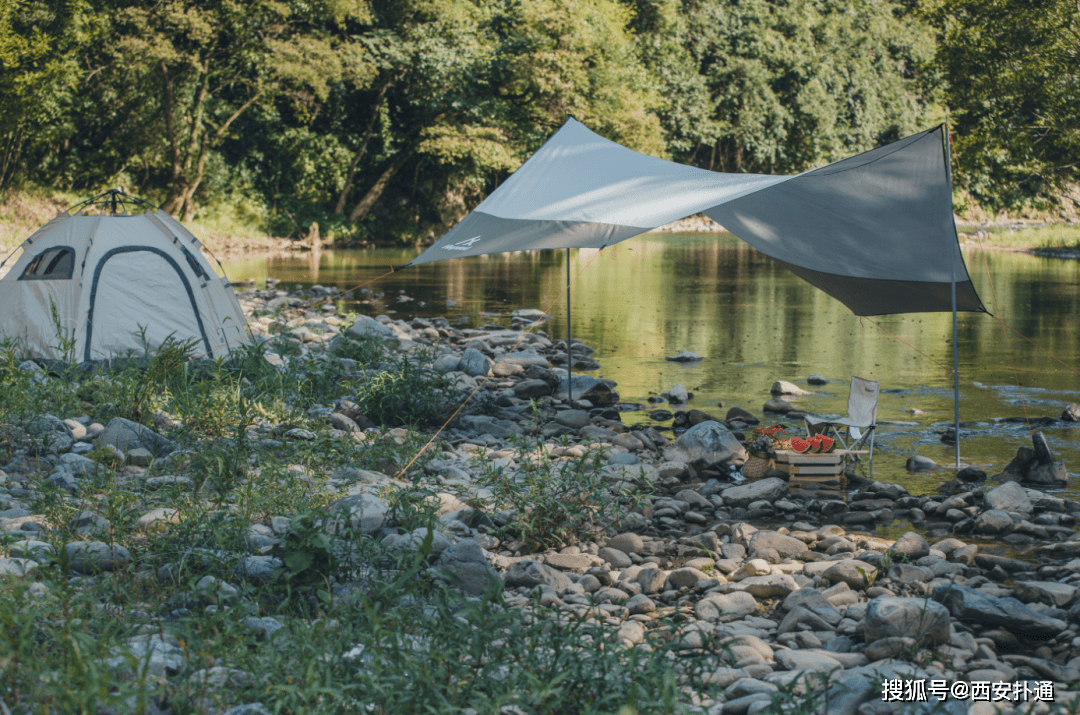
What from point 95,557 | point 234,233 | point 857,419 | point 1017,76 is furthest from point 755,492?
point 234,233

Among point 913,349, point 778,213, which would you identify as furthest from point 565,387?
point 913,349

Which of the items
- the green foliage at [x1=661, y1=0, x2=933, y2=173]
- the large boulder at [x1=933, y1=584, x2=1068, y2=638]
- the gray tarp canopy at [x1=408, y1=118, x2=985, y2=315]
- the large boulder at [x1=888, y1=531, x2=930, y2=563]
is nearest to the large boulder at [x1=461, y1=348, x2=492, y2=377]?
the gray tarp canopy at [x1=408, y1=118, x2=985, y2=315]

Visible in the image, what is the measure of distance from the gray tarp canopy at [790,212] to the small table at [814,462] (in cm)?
164

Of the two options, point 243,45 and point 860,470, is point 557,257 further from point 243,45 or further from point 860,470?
point 860,470

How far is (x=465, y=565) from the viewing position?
361 centimetres

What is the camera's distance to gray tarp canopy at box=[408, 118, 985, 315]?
221 inches

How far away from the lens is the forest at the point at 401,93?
2128cm

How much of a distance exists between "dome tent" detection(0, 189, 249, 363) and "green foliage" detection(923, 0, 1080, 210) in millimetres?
19567

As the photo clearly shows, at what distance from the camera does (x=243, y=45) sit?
75.2ft

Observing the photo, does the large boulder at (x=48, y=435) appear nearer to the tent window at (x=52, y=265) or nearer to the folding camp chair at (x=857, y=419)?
the tent window at (x=52, y=265)

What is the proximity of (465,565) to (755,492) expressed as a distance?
211cm

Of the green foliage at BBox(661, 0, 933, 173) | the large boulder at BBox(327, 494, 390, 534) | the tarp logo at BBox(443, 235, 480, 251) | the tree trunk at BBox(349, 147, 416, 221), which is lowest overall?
the large boulder at BBox(327, 494, 390, 534)

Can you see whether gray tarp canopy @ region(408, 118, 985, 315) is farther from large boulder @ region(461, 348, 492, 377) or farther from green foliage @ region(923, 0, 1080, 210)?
green foliage @ region(923, 0, 1080, 210)

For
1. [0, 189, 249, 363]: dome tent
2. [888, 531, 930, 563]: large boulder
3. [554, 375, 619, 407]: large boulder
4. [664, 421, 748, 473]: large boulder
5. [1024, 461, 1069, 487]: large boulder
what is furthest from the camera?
[0, 189, 249, 363]: dome tent
